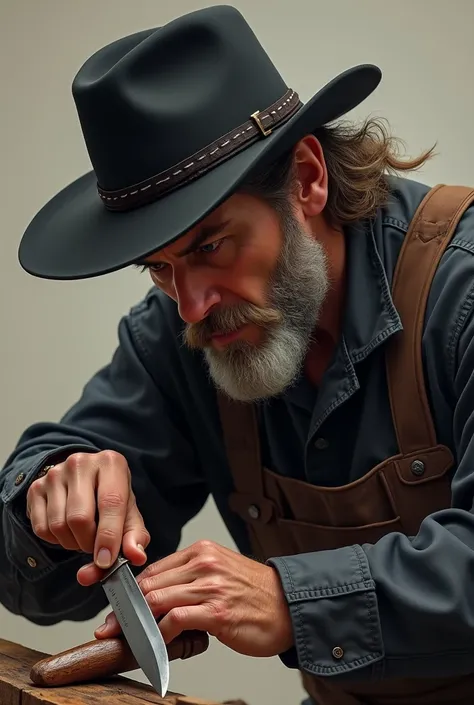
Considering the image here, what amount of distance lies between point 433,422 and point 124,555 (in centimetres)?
46

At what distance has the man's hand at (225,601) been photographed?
1.15 meters

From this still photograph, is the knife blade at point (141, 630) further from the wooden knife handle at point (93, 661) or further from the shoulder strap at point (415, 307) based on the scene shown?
the shoulder strap at point (415, 307)

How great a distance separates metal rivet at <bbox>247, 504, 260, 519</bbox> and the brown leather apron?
1 cm

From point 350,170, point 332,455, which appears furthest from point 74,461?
point 350,170

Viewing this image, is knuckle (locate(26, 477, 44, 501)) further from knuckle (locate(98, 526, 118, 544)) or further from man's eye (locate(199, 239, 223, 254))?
man's eye (locate(199, 239, 223, 254))

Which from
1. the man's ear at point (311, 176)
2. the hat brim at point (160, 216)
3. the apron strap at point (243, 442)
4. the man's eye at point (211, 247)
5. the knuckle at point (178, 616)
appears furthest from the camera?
the apron strap at point (243, 442)

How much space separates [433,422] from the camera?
140 cm

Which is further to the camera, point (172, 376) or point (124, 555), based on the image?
point (172, 376)

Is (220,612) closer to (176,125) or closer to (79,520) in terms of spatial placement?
(79,520)

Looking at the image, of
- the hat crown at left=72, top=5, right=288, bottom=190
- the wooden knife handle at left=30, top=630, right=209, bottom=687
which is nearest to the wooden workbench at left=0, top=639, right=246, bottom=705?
the wooden knife handle at left=30, top=630, right=209, bottom=687

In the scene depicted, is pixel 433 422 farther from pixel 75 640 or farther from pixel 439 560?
pixel 75 640

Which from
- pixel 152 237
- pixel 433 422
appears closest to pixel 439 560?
pixel 433 422

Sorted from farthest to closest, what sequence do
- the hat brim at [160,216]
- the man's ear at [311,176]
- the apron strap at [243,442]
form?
1. the apron strap at [243,442]
2. the man's ear at [311,176]
3. the hat brim at [160,216]

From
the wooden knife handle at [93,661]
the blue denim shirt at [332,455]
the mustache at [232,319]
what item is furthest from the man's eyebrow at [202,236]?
the wooden knife handle at [93,661]
